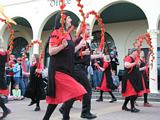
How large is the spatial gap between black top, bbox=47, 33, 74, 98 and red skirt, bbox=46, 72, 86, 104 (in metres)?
0.06

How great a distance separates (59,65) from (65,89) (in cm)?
37

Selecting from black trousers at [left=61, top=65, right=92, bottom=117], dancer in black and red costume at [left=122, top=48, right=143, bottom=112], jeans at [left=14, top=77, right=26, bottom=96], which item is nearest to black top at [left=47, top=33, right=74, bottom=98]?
black trousers at [left=61, top=65, right=92, bottom=117]

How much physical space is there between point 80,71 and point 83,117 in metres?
0.96

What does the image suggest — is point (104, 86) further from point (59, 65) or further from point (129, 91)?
point (59, 65)


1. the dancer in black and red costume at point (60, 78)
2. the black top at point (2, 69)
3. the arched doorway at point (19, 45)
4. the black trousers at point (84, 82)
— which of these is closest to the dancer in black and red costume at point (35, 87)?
the black top at point (2, 69)

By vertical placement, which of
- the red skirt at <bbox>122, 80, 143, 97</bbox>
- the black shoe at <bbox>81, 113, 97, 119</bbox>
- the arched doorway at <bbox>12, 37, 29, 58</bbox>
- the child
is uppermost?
the arched doorway at <bbox>12, 37, 29, 58</bbox>

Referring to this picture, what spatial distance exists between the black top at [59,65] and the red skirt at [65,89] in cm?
6

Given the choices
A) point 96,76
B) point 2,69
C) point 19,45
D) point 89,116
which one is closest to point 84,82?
point 89,116

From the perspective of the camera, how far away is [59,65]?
4.99 metres

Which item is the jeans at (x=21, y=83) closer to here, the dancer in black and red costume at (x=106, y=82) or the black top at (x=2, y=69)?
the dancer in black and red costume at (x=106, y=82)

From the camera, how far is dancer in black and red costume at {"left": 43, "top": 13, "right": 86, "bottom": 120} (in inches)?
193

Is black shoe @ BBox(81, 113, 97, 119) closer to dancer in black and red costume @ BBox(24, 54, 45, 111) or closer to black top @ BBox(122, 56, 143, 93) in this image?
black top @ BBox(122, 56, 143, 93)

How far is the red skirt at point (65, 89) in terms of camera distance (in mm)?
4891

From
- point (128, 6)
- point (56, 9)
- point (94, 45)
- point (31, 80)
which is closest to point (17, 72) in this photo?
point (31, 80)
